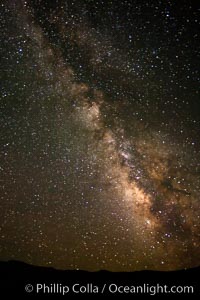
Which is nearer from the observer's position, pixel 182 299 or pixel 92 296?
pixel 182 299

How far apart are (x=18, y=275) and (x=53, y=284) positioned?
1.91m

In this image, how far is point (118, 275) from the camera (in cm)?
1520

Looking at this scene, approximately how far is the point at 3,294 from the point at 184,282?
9.30 meters

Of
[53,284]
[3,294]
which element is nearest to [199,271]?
[53,284]

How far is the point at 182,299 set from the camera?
8.66 m

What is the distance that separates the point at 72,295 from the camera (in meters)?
9.39

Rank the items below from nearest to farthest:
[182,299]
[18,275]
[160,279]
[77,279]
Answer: [182,299] < [18,275] < [77,279] < [160,279]

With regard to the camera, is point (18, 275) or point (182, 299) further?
point (18, 275)

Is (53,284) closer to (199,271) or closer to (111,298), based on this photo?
(111,298)

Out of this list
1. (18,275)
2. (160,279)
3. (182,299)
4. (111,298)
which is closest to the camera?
(182,299)

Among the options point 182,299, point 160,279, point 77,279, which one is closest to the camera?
point 182,299

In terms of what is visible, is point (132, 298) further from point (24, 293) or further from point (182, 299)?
point (24, 293)

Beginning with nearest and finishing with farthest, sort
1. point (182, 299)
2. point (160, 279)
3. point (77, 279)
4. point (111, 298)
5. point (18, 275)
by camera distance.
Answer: point (182, 299) → point (111, 298) → point (18, 275) → point (77, 279) → point (160, 279)

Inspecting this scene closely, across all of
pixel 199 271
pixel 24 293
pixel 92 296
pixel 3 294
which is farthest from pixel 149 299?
pixel 199 271
